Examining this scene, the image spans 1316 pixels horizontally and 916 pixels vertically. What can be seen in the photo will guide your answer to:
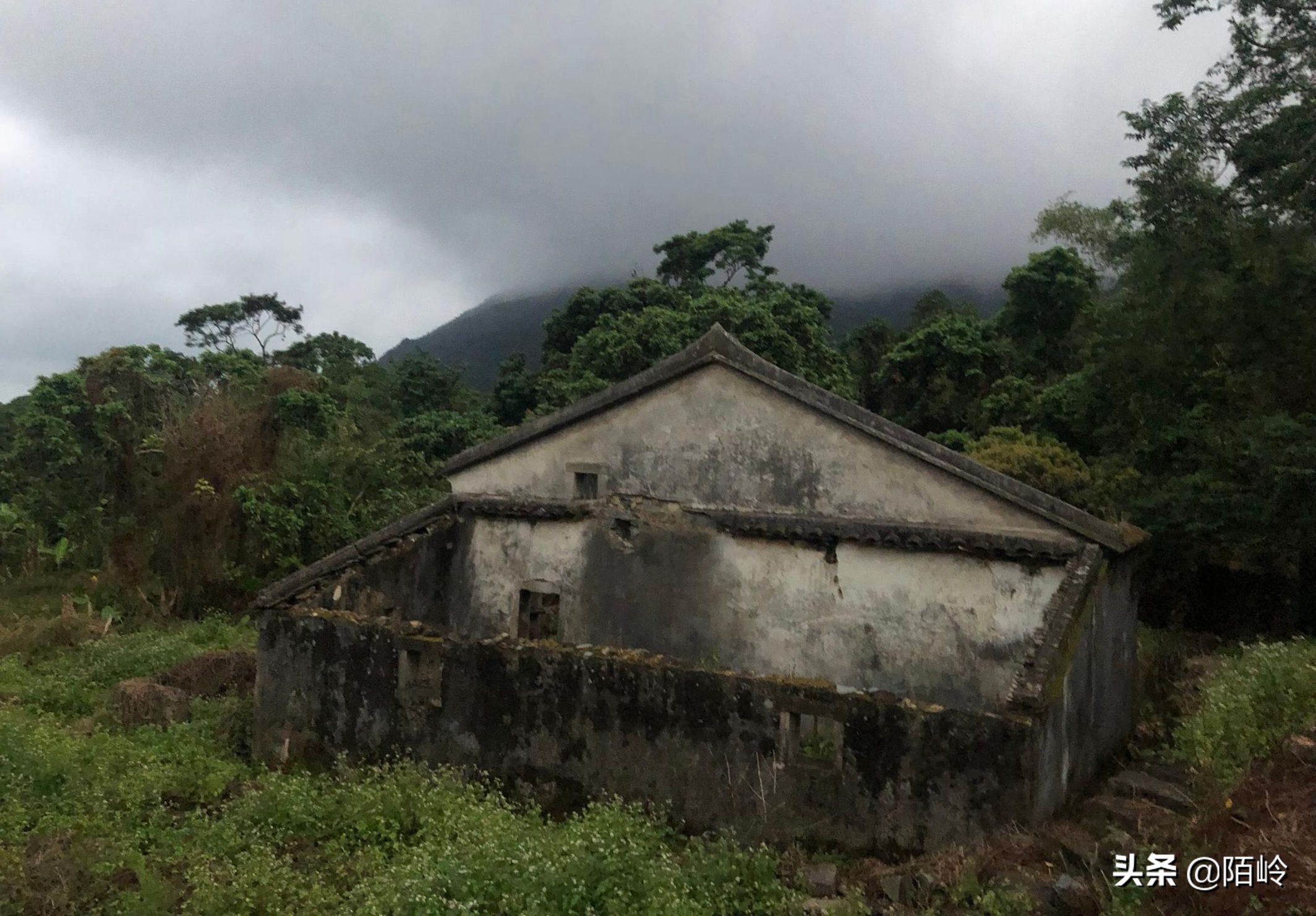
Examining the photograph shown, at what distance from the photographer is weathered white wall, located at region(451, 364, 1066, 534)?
9883mm

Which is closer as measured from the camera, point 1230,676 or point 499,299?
point 1230,676

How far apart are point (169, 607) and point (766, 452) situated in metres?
13.4

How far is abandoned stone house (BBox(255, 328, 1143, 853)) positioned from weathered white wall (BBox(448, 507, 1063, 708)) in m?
0.03

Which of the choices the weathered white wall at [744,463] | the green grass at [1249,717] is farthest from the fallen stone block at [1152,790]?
the weathered white wall at [744,463]

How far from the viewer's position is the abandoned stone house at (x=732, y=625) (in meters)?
7.60

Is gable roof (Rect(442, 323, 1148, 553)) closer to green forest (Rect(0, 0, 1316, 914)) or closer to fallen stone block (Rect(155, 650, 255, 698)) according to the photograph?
green forest (Rect(0, 0, 1316, 914))

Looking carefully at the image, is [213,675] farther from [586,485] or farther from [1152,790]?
[1152,790]

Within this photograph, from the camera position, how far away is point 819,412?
10.4 meters

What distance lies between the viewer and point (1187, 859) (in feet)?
18.3

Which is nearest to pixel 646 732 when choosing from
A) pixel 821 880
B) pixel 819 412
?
pixel 821 880

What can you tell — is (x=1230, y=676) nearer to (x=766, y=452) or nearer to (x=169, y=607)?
(x=766, y=452)

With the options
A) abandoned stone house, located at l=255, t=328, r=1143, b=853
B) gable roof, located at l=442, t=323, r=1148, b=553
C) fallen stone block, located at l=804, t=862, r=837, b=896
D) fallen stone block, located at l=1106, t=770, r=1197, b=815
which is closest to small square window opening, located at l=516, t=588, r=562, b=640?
abandoned stone house, located at l=255, t=328, r=1143, b=853

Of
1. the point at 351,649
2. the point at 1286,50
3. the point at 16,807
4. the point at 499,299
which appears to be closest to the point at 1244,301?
the point at 1286,50

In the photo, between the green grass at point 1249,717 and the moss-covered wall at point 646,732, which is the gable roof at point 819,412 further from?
the moss-covered wall at point 646,732
